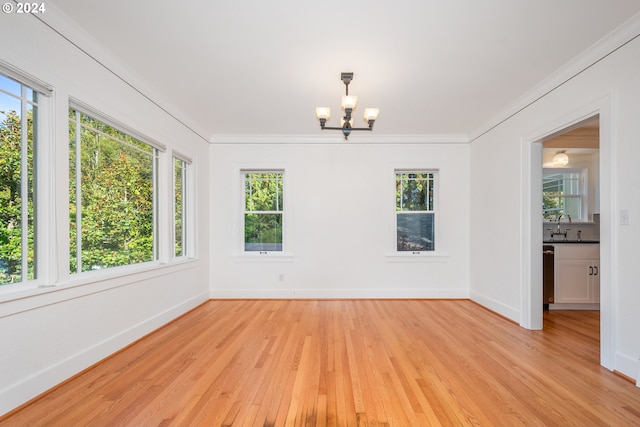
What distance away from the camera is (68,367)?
2.25m

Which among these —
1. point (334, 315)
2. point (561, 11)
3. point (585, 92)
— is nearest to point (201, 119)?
point (334, 315)

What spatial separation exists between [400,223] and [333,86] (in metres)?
2.75

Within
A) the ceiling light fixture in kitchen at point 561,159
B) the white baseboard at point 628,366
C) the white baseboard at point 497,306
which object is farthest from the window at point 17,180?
the ceiling light fixture in kitchen at point 561,159

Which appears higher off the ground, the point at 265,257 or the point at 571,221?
the point at 571,221

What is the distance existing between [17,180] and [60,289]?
0.84 metres

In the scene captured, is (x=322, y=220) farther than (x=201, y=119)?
Yes

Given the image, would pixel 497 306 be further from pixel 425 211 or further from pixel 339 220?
pixel 339 220

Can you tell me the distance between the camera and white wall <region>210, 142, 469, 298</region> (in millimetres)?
4895

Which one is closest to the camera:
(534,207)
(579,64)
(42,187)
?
(42,187)

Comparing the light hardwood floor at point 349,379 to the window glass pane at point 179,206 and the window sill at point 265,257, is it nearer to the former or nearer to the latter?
the window glass pane at point 179,206

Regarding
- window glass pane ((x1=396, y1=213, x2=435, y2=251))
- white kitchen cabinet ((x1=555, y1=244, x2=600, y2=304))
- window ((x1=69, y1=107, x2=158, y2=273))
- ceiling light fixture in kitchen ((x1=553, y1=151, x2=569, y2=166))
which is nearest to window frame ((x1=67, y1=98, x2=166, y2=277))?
window ((x1=69, y1=107, x2=158, y2=273))

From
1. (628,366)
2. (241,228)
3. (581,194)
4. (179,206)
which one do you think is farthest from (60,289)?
(581,194)

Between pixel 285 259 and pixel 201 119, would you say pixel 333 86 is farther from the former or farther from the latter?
pixel 285 259

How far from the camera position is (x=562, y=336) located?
3199 mm
